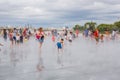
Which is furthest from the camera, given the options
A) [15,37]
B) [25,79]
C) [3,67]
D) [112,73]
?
[15,37]

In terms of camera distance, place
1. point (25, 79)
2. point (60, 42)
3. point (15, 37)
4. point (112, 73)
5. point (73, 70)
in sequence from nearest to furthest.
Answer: point (25, 79) < point (112, 73) < point (73, 70) < point (60, 42) < point (15, 37)

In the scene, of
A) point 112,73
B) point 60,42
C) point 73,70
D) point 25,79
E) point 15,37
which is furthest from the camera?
point 15,37

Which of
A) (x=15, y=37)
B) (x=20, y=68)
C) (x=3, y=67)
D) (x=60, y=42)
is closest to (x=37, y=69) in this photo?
(x=20, y=68)

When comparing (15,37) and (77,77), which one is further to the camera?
(15,37)

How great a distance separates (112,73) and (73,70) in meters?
1.63

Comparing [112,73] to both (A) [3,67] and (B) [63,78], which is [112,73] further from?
(A) [3,67]

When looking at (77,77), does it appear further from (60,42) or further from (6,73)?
(60,42)

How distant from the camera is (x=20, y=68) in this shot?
12.8 metres

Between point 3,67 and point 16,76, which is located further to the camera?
point 3,67

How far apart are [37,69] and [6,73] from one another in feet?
4.93

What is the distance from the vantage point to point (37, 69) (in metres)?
12.5

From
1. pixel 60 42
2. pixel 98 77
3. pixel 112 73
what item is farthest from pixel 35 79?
pixel 60 42

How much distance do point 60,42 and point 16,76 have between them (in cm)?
1064

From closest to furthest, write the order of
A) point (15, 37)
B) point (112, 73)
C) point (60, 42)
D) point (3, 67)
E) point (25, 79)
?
point (25, 79) → point (112, 73) → point (3, 67) → point (60, 42) → point (15, 37)
